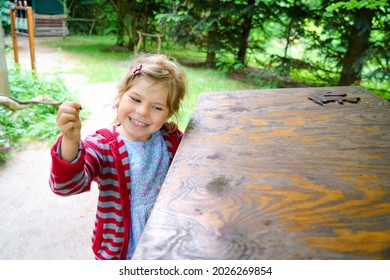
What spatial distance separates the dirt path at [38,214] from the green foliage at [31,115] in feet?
0.65

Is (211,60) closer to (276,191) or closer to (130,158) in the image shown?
(130,158)

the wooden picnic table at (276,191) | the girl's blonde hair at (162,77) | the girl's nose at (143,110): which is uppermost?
the girl's blonde hair at (162,77)

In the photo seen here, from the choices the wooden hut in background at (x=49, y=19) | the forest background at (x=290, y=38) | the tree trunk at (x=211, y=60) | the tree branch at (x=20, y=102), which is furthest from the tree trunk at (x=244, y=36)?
the wooden hut in background at (x=49, y=19)

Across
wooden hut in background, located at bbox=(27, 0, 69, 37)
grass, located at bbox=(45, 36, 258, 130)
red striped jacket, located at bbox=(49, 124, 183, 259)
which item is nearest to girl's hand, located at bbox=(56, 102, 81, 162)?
red striped jacket, located at bbox=(49, 124, 183, 259)

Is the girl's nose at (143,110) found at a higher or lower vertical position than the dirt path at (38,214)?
higher

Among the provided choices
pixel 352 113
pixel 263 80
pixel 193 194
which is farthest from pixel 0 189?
pixel 263 80

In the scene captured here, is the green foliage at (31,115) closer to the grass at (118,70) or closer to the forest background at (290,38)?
the forest background at (290,38)

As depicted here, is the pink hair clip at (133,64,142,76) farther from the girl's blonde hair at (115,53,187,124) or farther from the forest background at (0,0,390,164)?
the forest background at (0,0,390,164)

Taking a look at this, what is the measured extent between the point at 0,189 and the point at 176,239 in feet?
8.78

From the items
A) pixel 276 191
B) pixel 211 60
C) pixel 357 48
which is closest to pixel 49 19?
pixel 211 60

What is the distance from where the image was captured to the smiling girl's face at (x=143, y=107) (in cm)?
127

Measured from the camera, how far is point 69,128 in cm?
103

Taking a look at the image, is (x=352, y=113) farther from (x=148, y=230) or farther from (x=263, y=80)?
(x=263, y=80)

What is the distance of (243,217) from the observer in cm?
79
